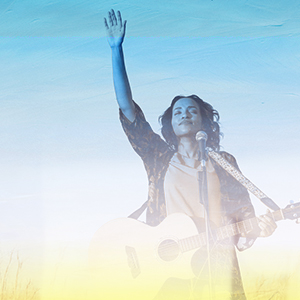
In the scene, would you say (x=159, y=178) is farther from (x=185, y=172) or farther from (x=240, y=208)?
(x=240, y=208)

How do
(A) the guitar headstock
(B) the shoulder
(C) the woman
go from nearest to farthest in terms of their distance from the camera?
(A) the guitar headstock, (C) the woman, (B) the shoulder

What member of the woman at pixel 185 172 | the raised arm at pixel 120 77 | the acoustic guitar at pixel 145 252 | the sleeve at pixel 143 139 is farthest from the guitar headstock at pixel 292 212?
the raised arm at pixel 120 77

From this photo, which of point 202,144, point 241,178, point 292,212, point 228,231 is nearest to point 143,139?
point 202,144

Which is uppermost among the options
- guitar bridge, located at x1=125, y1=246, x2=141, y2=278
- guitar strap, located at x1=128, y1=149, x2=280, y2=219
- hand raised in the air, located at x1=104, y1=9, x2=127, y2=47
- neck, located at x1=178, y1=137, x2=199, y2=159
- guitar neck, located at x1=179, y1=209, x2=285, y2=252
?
hand raised in the air, located at x1=104, y1=9, x2=127, y2=47

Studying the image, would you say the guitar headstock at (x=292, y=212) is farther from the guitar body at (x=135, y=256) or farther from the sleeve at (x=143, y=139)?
the sleeve at (x=143, y=139)

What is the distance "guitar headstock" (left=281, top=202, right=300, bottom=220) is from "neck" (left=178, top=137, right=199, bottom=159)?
1.90 feet

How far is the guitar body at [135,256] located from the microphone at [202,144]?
342 mm

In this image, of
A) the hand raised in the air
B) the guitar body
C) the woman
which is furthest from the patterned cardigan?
the hand raised in the air

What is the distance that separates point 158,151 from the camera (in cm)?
213

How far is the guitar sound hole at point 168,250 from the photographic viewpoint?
191cm

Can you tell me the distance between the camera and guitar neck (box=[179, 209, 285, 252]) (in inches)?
75.2

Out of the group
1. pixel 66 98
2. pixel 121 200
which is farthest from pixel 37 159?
pixel 121 200

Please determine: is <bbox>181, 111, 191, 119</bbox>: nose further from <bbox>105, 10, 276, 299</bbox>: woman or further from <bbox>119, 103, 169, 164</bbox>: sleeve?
<bbox>119, 103, 169, 164</bbox>: sleeve

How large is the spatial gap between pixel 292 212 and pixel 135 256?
88 centimetres
